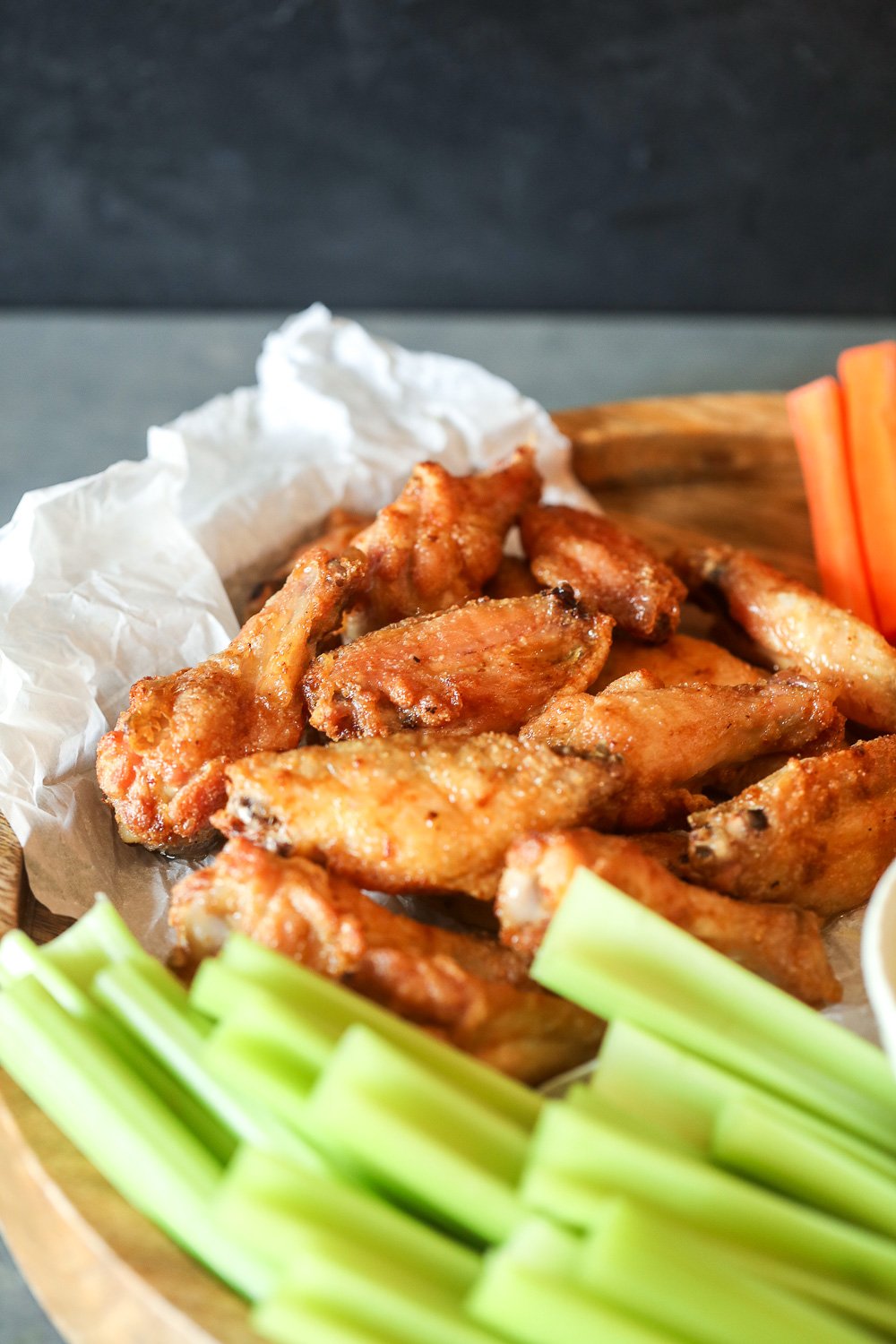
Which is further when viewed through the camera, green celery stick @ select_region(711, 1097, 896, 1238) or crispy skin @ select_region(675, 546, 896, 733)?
crispy skin @ select_region(675, 546, 896, 733)

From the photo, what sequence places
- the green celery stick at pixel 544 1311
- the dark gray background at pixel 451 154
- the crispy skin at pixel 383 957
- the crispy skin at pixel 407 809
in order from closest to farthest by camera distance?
the green celery stick at pixel 544 1311 → the crispy skin at pixel 383 957 → the crispy skin at pixel 407 809 → the dark gray background at pixel 451 154

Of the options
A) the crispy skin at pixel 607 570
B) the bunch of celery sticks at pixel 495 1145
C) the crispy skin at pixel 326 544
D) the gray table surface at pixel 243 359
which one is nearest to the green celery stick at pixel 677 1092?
the bunch of celery sticks at pixel 495 1145

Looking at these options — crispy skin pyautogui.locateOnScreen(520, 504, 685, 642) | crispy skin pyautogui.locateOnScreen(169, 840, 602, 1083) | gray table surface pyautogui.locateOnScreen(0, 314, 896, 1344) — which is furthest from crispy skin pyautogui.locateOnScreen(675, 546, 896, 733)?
gray table surface pyautogui.locateOnScreen(0, 314, 896, 1344)

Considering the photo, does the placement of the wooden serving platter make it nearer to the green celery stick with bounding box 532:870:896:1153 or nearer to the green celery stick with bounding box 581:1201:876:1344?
the green celery stick with bounding box 581:1201:876:1344

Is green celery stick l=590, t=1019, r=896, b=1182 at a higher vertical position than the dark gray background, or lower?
lower

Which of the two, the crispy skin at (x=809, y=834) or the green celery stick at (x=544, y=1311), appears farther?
the crispy skin at (x=809, y=834)

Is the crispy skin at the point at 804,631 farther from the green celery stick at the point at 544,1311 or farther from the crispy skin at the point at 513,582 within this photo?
the green celery stick at the point at 544,1311
